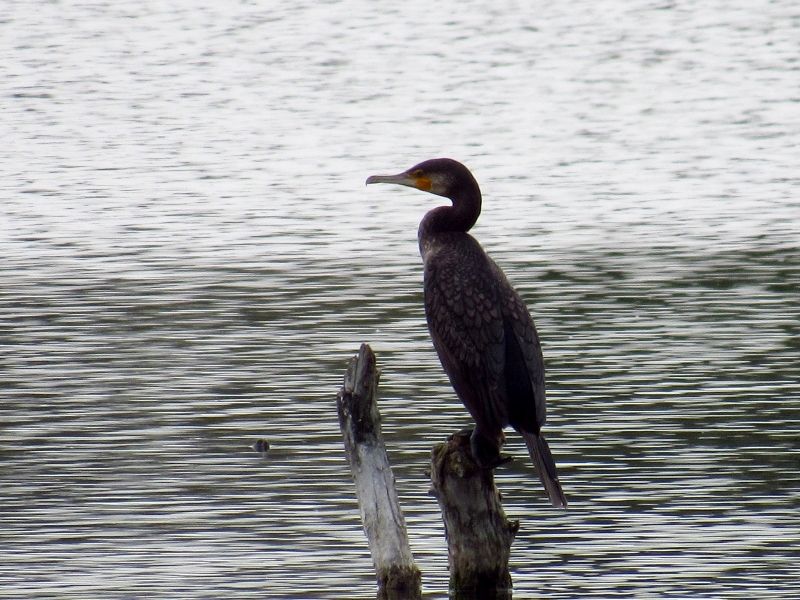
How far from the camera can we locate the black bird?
25.2ft

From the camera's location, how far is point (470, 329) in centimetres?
787

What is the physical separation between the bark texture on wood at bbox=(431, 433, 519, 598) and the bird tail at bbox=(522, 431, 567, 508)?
256mm

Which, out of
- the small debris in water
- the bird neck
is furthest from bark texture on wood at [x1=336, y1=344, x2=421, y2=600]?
the small debris in water

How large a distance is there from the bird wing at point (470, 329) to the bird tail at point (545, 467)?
0.16 metres

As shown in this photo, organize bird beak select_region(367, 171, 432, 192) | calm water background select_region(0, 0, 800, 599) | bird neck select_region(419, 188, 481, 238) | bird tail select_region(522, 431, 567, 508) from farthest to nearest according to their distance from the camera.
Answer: calm water background select_region(0, 0, 800, 599) < bird beak select_region(367, 171, 432, 192) < bird neck select_region(419, 188, 481, 238) < bird tail select_region(522, 431, 567, 508)

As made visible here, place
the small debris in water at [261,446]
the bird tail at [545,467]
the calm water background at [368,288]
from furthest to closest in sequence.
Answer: the small debris in water at [261,446]
the calm water background at [368,288]
the bird tail at [545,467]

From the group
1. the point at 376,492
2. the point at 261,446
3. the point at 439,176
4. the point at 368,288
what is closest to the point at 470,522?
the point at 376,492

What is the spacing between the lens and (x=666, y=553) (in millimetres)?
8750

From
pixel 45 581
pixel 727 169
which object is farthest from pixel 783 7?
pixel 45 581

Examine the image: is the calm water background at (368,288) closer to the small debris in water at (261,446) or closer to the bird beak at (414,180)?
the small debris in water at (261,446)

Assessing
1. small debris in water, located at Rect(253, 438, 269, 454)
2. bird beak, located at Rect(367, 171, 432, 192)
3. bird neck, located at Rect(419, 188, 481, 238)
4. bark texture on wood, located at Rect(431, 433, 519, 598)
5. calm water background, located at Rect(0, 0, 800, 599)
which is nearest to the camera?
bark texture on wood, located at Rect(431, 433, 519, 598)

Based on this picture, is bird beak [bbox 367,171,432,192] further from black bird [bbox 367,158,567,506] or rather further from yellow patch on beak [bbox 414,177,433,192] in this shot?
black bird [bbox 367,158,567,506]

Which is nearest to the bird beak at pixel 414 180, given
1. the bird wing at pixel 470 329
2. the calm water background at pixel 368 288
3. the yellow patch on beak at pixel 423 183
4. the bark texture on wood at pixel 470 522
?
the yellow patch on beak at pixel 423 183

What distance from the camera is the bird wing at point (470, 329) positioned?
25.3ft
